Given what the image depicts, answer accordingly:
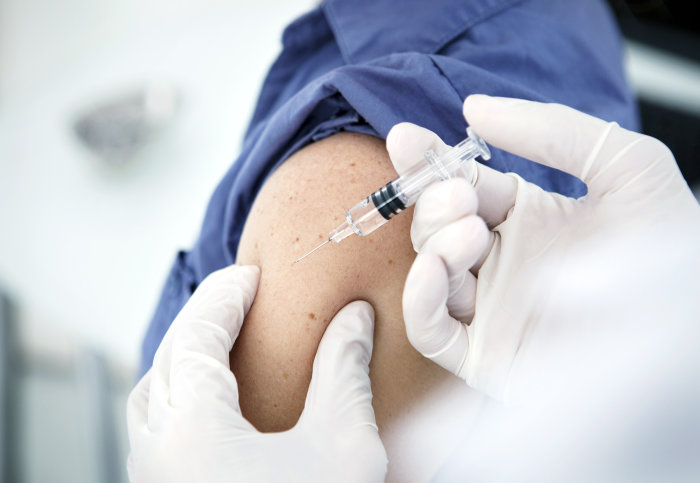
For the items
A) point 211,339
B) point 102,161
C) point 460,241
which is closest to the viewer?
point 460,241

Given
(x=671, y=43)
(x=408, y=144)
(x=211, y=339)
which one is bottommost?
(x=671, y=43)

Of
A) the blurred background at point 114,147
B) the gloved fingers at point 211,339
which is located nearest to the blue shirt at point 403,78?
the gloved fingers at point 211,339

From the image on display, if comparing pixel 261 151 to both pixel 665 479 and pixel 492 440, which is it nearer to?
pixel 492 440

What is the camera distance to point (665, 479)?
24.2 inches

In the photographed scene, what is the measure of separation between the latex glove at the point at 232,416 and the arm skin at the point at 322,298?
0.03 metres

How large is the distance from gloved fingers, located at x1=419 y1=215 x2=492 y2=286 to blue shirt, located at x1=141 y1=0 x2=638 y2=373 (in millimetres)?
238

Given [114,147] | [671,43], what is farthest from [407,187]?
[671,43]

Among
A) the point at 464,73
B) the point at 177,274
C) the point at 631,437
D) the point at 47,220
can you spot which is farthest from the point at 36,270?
the point at 631,437

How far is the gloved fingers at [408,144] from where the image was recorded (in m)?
0.74

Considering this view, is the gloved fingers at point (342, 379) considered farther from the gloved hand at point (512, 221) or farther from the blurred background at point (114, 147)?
the blurred background at point (114, 147)

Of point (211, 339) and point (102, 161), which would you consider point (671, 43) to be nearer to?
point (211, 339)

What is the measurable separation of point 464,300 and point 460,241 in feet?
0.53

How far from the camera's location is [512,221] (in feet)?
2.61

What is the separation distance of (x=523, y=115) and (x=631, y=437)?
45 centimetres
